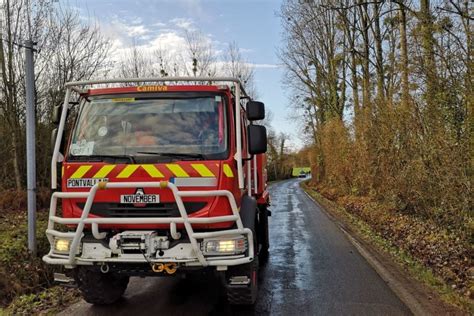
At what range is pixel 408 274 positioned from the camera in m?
6.61

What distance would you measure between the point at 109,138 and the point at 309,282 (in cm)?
349

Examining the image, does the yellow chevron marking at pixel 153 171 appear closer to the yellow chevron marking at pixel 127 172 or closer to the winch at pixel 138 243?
the yellow chevron marking at pixel 127 172

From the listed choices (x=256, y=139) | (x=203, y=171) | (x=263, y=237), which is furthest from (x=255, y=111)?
(x=263, y=237)

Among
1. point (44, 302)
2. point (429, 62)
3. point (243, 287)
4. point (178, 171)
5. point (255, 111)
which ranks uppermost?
point (429, 62)

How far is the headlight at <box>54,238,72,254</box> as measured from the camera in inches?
170

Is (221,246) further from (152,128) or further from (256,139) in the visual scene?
(152,128)

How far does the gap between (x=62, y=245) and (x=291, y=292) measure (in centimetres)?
296

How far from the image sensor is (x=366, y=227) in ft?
38.2

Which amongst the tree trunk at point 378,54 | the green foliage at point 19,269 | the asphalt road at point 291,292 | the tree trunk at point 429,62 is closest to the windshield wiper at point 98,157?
the asphalt road at point 291,292

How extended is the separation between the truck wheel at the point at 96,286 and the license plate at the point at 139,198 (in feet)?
3.61

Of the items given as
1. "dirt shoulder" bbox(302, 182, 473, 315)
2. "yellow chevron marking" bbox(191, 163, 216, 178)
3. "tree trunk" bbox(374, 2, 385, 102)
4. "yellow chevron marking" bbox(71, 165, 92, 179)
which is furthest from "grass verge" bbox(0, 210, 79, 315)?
"tree trunk" bbox(374, 2, 385, 102)

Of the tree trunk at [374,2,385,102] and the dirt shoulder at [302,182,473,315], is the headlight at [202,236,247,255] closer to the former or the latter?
the dirt shoulder at [302,182,473,315]

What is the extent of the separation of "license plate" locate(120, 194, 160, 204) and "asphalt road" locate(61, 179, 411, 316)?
59.5 inches

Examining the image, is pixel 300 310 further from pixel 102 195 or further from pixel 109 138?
pixel 109 138
